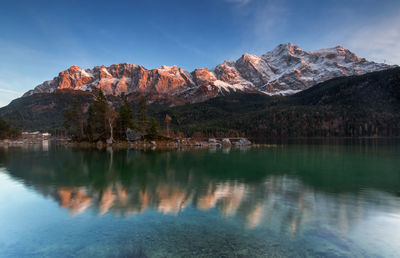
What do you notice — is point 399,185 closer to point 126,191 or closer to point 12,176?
point 126,191

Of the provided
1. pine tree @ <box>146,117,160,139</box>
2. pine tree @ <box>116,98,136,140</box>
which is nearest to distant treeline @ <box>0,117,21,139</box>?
pine tree @ <box>116,98,136,140</box>

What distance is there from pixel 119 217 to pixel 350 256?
13730mm

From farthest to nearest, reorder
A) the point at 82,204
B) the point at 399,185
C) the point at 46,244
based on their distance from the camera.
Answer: the point at 399,185 < the point at 82,204 < the point at 46,244

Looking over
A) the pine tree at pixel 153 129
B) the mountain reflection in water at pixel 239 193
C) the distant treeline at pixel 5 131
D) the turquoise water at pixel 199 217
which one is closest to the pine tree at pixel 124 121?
the pine tree at pixel 153 129

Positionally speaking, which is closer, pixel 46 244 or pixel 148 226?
pixel 46 244

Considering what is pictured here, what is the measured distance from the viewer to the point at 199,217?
1683 centimetres

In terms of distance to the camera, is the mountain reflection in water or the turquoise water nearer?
the turquoise water

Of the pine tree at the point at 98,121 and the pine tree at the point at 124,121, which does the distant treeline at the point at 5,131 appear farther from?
the pine tree at the point at 124,121

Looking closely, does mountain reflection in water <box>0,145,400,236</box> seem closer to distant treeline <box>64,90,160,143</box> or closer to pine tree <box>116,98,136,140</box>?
distant treeline <box>64,90,160,143</box>

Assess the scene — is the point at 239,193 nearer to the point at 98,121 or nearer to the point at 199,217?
the point at 199,217

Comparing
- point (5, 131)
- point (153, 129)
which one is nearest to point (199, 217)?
point (153, 129)

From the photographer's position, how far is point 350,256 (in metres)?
11.6

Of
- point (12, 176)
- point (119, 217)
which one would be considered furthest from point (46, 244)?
point (12, 176)

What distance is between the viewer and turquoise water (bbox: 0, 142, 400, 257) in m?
12.4
